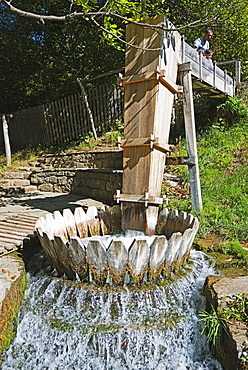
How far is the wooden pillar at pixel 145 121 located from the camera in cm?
393

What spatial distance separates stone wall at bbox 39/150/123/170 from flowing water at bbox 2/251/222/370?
4.06 m

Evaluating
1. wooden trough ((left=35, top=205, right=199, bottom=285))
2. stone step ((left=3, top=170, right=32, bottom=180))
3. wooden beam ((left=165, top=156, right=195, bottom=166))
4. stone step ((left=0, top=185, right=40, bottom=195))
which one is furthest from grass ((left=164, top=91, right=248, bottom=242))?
stone step ((left=3, top=170, right=32, bottom=180))

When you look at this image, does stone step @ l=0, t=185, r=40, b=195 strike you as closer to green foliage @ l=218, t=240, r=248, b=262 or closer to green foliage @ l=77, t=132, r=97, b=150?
green foliage @ l=77, t=132, r=97, b=150

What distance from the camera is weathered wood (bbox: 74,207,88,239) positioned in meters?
4.17

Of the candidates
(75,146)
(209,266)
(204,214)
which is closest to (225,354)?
(209,266)

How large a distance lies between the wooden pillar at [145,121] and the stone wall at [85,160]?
255 cm

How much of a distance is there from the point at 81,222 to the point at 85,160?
3913 millimetres

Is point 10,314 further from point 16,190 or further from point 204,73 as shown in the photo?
point 16,190

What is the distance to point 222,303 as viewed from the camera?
2385 millimetres

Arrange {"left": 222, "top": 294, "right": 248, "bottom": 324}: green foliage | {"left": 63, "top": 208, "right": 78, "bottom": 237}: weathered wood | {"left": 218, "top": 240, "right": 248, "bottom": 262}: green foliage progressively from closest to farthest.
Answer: {"left": 222, "top": 294, "right": 248, "bottom": 324}: green foliage
{"left": 218, "top": 240, "right": 248, "bottom": 262}: green foliage
{"left": 63, "top": 208, "right": 78, "bottom": 237}: weathered wood

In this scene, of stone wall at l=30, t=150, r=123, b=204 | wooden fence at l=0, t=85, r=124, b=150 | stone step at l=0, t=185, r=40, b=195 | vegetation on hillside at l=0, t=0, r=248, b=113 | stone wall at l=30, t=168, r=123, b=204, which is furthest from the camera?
vegetation on hillside at l=0, t=0, r=248, b=113

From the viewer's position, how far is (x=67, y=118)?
10383mm

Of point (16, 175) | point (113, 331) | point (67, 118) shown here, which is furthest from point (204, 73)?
point (16, 175)

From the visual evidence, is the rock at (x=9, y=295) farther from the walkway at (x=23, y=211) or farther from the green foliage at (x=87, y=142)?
the green foliage at (x=87, y=142)
